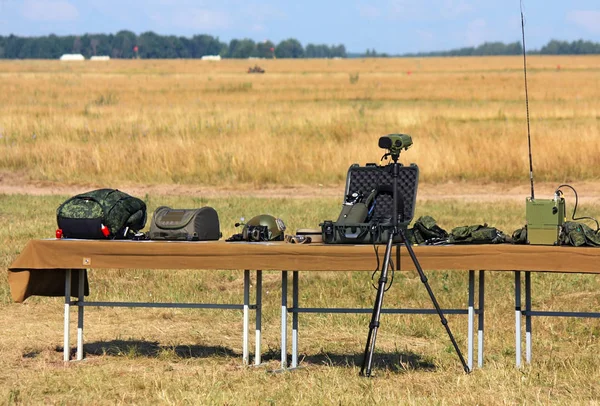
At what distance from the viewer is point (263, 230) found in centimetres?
714

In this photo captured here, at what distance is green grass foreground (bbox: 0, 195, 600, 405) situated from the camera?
6.45m

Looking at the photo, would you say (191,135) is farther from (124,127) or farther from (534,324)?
(534,324)

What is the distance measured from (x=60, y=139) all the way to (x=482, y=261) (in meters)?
17.5

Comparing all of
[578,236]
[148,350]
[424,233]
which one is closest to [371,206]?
[424,233]

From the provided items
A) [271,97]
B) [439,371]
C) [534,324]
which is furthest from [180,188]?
[271,97]

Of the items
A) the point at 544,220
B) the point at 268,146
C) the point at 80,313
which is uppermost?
the point at 268,146

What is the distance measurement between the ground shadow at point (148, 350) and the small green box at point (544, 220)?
233 cm

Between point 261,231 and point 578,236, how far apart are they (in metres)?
2.01

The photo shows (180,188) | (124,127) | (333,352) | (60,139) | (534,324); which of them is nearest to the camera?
(333,352)

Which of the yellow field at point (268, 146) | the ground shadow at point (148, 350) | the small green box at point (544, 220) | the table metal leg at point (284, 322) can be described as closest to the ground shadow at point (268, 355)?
the ground shadow at point (148, 350)

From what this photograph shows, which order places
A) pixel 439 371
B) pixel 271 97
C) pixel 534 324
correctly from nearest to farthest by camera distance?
pixel 439 371, pixel 534 324, pixel 271 97

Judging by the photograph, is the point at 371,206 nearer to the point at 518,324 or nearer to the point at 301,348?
the point at 518,324

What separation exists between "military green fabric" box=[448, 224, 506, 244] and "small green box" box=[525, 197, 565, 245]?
8.4 inches

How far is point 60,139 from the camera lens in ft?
75.3
